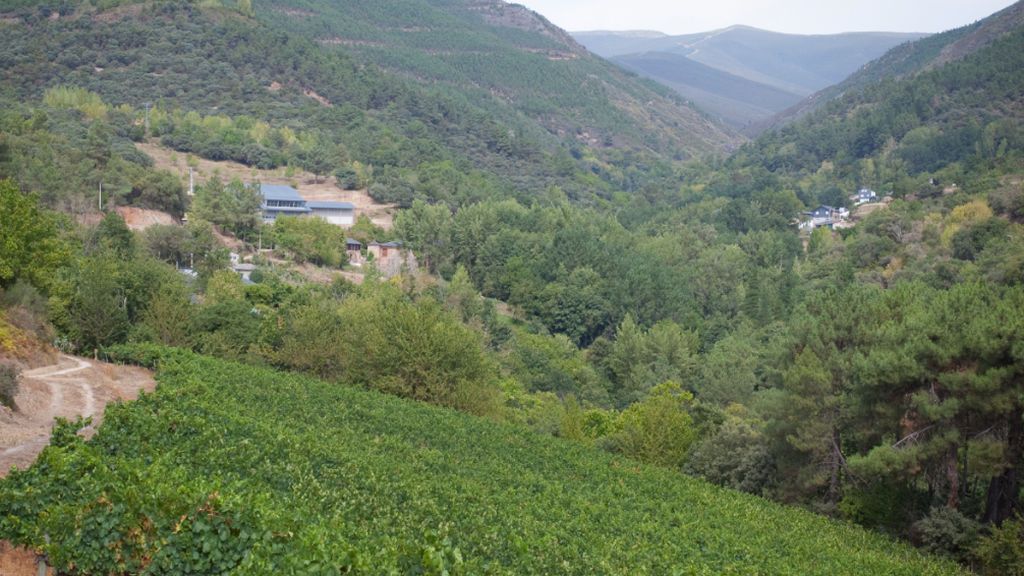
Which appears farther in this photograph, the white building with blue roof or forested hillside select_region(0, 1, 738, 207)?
forested hillside select_region(0, 1, 738, 207)

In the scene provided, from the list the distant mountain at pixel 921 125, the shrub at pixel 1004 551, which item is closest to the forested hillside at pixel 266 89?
the distant mountain at pixel 921 125

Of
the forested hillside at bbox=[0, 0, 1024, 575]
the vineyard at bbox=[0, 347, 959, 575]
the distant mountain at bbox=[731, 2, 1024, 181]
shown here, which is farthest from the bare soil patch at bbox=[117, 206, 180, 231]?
the distant mountain at bbox=[731, 2, 1024, 181]

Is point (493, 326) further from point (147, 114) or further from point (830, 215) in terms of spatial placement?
point (830, 215)

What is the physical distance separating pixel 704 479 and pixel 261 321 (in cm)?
2169

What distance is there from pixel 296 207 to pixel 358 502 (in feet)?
221

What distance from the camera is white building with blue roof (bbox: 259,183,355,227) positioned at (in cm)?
8106

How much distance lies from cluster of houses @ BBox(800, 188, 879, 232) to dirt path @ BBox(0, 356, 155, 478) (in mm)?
89375

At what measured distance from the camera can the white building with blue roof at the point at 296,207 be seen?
266 ft

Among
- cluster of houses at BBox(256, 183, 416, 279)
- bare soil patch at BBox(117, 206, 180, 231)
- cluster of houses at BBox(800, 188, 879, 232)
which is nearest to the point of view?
bare soil patch at BBox(117, 206, 180, 231)

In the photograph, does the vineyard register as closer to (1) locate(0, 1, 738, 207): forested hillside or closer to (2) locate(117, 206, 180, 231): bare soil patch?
(2) locate(117, 206, 180, 231): bare soil patch

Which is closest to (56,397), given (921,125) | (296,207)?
(296,207)

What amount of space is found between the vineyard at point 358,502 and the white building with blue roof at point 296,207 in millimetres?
46241

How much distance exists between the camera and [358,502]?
58.2 ft

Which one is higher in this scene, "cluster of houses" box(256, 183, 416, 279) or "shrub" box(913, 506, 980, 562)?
"shrub" box(913, 506, 980, 562)
